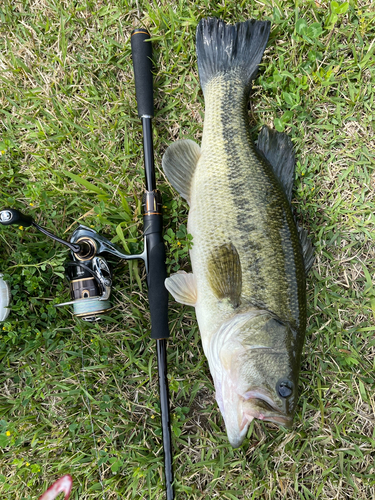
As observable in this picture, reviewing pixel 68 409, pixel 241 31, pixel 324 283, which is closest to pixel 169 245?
pixel 324 283

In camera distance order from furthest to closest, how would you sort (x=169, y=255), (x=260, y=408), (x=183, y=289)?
(x=169, y=255)
(x=183, y=289)
(x=260, y=408)

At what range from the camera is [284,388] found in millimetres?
1868

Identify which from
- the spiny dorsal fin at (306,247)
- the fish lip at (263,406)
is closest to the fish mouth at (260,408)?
the fish lip at (263,406)

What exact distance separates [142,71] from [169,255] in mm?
1314

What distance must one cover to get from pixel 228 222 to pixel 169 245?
2.00 feet

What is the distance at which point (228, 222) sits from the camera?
209 centimetres

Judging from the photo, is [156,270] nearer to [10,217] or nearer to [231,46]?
[10,217]

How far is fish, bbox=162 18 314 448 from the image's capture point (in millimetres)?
1891

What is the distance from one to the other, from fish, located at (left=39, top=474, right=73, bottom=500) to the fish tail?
2.98 m

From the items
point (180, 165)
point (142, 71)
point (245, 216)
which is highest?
point (142, 71)

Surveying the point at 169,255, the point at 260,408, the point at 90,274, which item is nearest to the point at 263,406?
the point at 260,408

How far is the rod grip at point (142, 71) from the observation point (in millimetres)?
2375

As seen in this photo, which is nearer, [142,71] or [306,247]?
[306,247]

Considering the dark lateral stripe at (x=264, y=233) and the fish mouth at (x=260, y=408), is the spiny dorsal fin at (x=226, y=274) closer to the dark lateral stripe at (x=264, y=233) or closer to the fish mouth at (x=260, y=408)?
the dark lateral stripe at (x=264, y=233)
